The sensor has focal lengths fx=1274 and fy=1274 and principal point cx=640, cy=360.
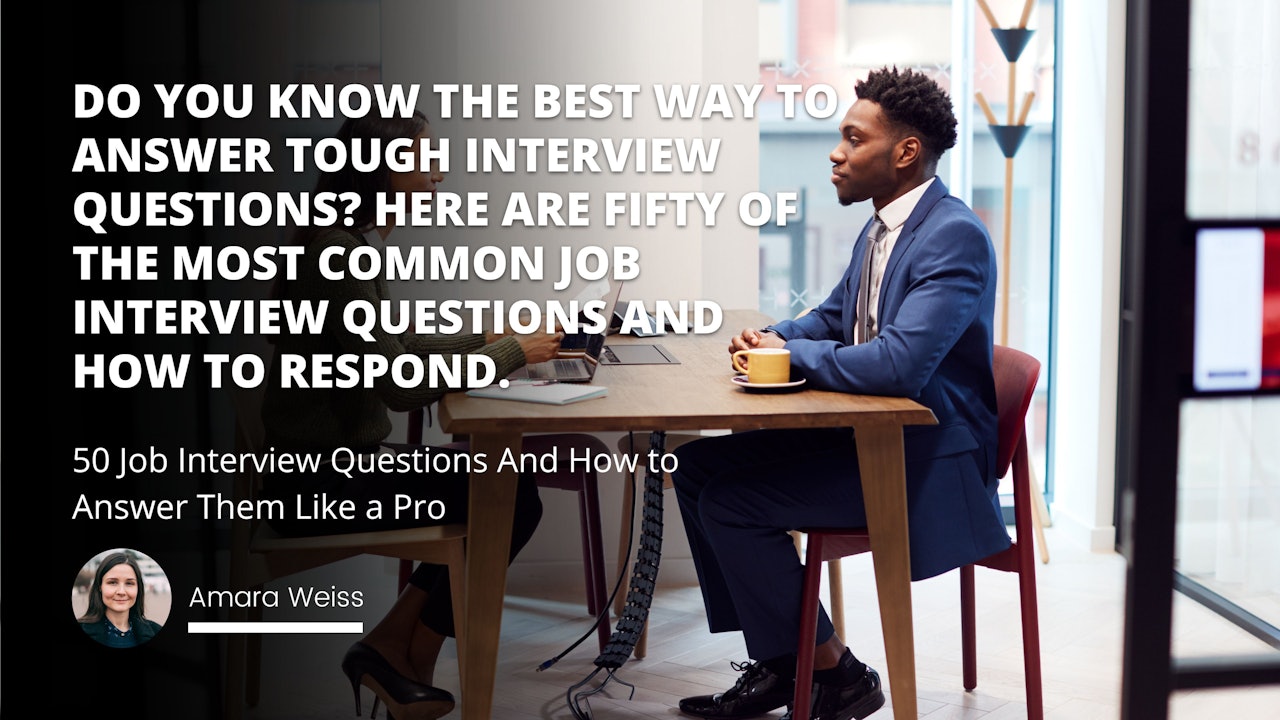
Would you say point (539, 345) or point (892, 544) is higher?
point (539, 345)

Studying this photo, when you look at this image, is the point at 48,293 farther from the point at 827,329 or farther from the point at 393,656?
the point at 827,329

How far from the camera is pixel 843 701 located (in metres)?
2.36

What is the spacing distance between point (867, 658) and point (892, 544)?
0.91 meters

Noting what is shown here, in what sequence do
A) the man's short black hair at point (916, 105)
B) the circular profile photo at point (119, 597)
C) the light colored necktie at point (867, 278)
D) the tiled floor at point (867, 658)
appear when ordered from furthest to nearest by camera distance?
1. the tiled floor at point (867, 658)
2. the light colored necktie at point (867, 278)
3. the man's short black hair at point (916, 105)
4. the circular profile photo at point (119, 597)

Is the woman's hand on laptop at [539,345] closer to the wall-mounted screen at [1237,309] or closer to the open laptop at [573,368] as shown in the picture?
the open laptop at [573,368]

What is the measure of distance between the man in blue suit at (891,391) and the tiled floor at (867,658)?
15.4 inches

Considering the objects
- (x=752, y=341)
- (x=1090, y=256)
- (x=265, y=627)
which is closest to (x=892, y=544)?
(x=752, y=341)

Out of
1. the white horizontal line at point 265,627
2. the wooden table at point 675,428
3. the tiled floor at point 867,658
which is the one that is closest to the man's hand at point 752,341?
the wooden table at point 675,428

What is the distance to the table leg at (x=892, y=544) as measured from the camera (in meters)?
2.08

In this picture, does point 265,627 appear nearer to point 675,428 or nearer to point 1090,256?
point 675,428

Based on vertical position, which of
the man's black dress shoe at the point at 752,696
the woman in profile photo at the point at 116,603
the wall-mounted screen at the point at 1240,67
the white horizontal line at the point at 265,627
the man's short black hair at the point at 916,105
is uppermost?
the wall-mounted screen at the point at 1240,67

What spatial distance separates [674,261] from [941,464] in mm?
1481

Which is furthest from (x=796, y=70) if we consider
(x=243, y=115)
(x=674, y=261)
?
(x=243, y=115)

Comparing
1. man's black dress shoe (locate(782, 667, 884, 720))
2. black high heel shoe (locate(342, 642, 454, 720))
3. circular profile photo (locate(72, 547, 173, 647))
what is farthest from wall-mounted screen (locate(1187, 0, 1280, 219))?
circular profile photo (locate(72, 547, 173, 647))
